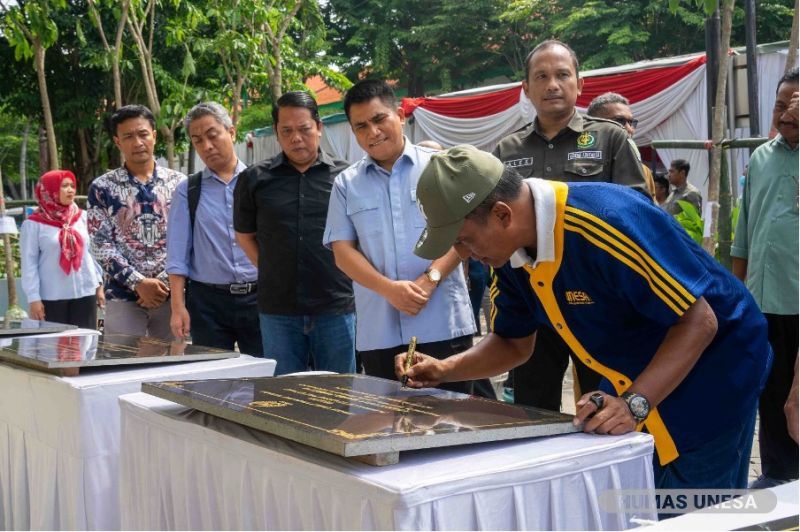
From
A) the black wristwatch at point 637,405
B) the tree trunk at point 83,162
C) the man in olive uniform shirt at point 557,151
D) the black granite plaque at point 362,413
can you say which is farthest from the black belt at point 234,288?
the tree trunk at point 83,162

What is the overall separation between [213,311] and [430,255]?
228 cm

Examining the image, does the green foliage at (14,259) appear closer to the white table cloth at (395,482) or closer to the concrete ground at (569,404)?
the concrete ground at (569,404)

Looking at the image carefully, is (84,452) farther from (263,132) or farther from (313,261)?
(263,132)

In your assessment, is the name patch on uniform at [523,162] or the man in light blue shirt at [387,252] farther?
the name patch on uniform at [523,162]

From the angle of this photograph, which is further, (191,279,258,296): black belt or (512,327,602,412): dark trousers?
(191,279,258,296): black belt

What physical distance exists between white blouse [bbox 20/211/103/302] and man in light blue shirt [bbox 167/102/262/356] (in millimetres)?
1864

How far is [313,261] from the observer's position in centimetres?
394

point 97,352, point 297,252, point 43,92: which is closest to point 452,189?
point 97,352

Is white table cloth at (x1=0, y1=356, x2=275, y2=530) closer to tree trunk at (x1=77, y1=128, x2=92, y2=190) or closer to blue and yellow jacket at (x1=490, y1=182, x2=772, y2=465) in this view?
blue and yellow jacket at (x1=490, y1=182, x2=772, y2=465)

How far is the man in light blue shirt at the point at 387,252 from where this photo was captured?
3.36m

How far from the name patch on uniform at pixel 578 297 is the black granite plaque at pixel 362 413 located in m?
0.27

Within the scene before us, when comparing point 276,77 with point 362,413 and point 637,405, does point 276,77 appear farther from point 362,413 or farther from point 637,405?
point 637,405

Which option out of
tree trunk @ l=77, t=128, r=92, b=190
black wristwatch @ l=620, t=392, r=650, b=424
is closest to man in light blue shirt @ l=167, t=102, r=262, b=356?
black wristwatch @ l=620, t=392, r=650, b=424

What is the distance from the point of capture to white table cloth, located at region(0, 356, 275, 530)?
8.72 feet
